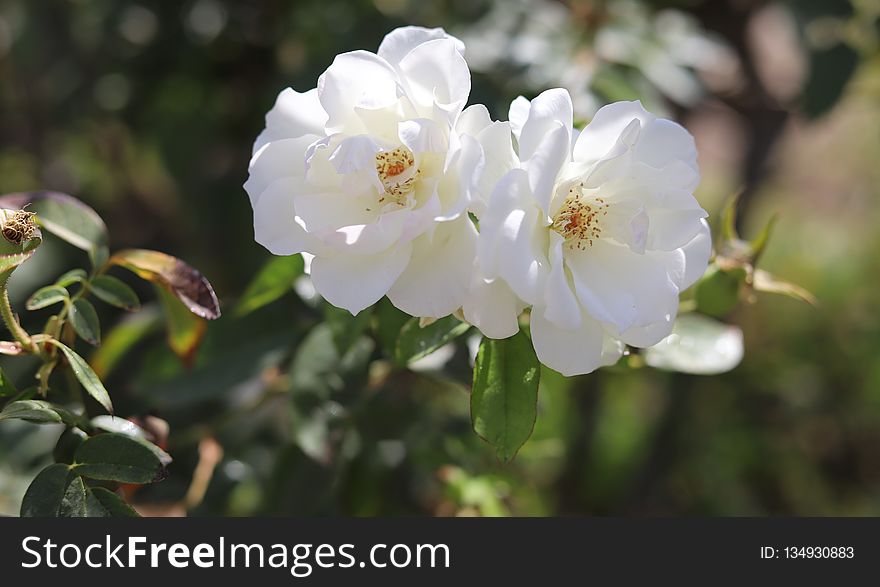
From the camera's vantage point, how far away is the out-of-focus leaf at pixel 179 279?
65cm

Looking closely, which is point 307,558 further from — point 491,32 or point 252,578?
point 491,32

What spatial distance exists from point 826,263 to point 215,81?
1807 millimetres

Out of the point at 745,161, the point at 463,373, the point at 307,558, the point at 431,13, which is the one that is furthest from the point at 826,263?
the point at 307,558

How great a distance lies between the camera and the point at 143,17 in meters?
1.40

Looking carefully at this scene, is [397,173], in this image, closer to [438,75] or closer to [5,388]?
[438,75]

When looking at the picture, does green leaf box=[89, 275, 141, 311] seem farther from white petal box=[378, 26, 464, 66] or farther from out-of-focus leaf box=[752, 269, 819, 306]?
out-of-focus leaf box=[752, 269, 819, 306]

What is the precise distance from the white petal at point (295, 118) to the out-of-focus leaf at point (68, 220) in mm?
229

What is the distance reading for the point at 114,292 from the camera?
67 centimetres

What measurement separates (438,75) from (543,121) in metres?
0.08

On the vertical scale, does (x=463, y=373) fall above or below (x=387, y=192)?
below

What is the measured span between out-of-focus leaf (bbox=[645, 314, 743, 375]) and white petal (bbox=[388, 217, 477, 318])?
0.99ft

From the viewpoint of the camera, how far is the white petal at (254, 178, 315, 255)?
1.86 feet

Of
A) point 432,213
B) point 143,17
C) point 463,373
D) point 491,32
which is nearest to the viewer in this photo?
point 432,213

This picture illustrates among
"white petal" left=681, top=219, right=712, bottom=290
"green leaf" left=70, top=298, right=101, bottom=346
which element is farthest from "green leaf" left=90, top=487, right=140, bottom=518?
"white petal" left=681, top=219, right=712, bottom=290
